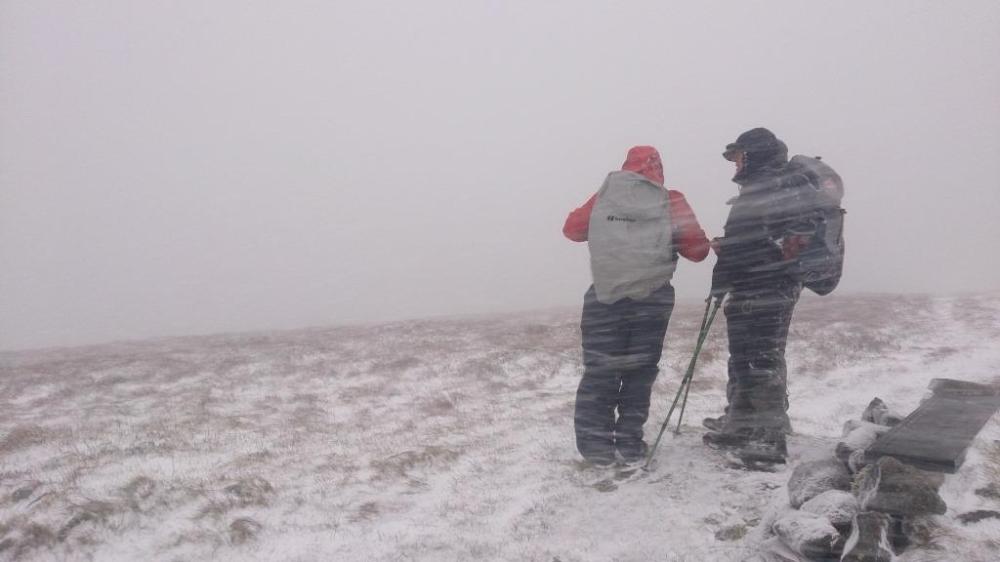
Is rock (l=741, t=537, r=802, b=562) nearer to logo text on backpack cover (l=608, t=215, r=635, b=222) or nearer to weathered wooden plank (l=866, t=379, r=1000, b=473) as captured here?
weathered wooden plank (l=866, t=379, r=1000, b=473)

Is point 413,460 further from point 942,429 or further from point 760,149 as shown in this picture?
point 942,429

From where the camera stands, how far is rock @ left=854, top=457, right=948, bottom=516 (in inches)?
176

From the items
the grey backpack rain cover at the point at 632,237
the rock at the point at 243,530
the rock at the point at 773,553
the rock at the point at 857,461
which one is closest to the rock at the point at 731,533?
the rock at the point at 773,553

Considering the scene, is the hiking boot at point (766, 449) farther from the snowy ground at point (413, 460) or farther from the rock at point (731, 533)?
the rock at point (731, 533)

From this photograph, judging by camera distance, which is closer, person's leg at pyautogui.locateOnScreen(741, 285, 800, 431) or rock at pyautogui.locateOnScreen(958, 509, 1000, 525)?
rock at pyautogui.locateOnScreen(958, 509, 1000, 525)

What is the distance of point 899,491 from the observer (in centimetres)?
454

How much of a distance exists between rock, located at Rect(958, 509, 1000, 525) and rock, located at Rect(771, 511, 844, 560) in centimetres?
103

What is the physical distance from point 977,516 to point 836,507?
1.00 m

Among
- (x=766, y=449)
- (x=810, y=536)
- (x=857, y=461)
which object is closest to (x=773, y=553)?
(x=810, y=536)

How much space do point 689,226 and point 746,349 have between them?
1454 millimetres

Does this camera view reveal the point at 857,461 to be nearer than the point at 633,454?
Yes

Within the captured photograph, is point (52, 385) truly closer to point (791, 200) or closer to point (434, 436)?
point (434, 436)

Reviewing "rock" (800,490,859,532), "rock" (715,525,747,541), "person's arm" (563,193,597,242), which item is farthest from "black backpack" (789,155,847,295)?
"rock" (715,525,747,541)

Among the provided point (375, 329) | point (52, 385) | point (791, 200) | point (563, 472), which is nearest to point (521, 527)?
Answer: point (563, 472)
